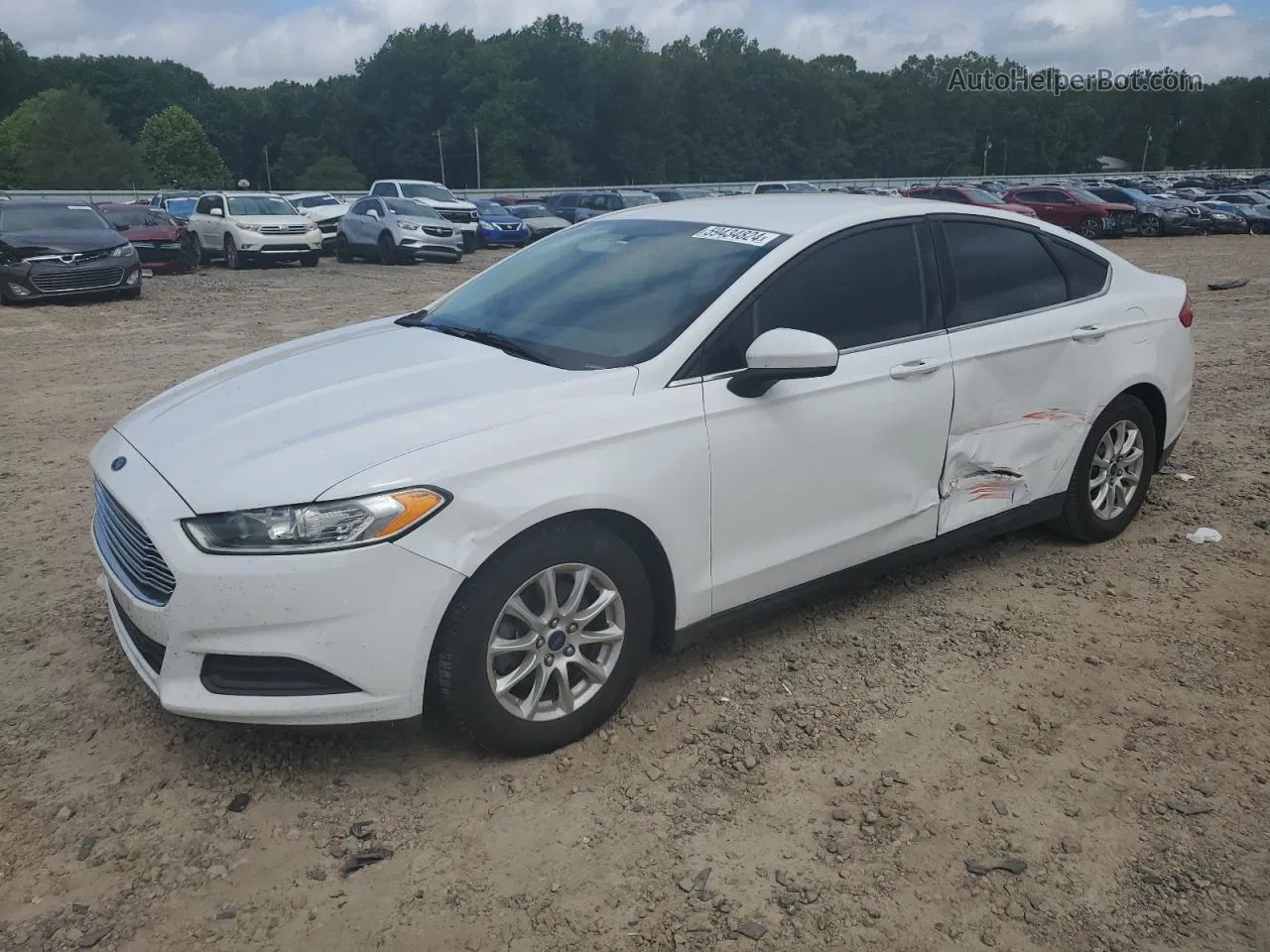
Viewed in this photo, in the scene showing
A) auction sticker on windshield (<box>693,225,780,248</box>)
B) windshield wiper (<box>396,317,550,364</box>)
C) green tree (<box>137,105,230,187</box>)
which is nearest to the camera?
windshield wiper (<box>396,317,550,364</box>)

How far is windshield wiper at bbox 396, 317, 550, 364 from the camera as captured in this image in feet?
12.2

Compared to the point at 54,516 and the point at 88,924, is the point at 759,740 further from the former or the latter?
the point at 54,516

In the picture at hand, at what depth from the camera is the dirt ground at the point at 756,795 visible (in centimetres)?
265

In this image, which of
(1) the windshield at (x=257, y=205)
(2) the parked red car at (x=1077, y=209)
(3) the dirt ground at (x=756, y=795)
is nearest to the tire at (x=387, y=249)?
(1) the windshield at (x=257, y=205)

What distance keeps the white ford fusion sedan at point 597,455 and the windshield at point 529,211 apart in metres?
27.2

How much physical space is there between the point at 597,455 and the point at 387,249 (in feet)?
71.0

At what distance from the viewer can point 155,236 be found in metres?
19.8

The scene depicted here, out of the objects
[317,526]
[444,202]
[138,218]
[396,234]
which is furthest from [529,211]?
[317,526]

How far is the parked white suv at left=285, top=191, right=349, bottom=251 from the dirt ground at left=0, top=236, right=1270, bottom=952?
78.6ft

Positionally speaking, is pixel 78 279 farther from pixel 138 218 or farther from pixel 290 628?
pixel 290 628

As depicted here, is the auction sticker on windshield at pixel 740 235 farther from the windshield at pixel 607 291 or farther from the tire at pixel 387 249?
the tire at pixel 387 249

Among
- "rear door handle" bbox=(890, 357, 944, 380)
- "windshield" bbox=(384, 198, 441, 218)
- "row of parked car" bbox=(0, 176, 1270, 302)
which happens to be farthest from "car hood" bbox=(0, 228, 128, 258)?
"rear door handle" bbox=(890, 357, 944, 380)

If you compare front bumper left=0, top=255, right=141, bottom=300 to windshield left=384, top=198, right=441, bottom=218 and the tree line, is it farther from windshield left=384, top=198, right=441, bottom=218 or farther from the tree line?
the tree line

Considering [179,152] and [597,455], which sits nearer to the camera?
[597,455]
